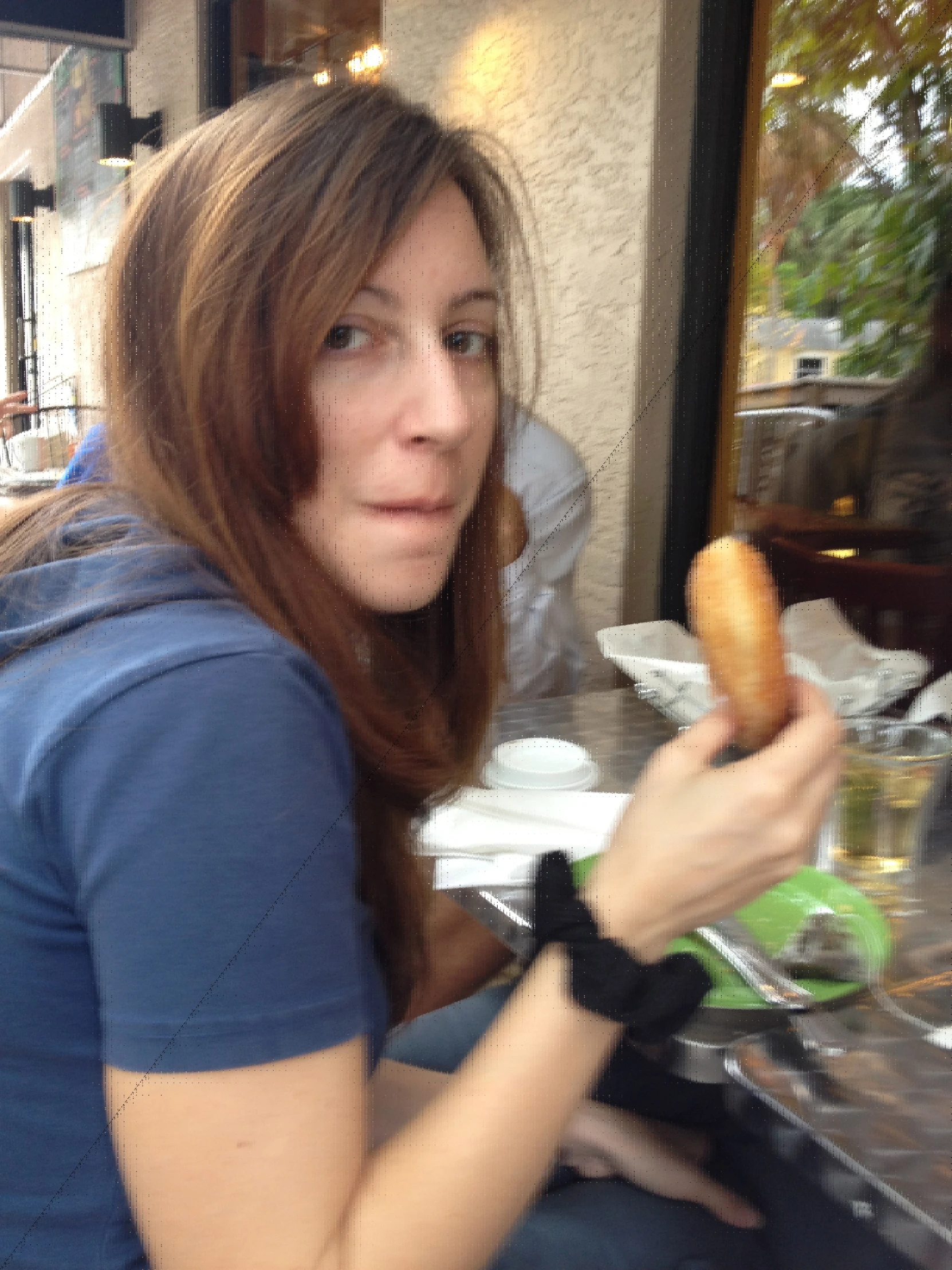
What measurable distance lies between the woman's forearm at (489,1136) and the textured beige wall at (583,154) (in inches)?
4.1

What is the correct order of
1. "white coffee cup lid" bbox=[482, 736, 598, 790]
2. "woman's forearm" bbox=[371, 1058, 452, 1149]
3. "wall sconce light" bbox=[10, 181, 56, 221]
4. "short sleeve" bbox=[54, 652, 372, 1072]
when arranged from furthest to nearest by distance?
"wall sconce light" bbox=[10, 181, 56, 221], "white coffee cup lid" bbox=[482, 736, 598, 790], "woman's forearm" bbox=[371, 1058, 452, 1149], "short sleeve" bbox=[54, 652, 372, 1072]

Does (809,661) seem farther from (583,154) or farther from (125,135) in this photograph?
(125,135)

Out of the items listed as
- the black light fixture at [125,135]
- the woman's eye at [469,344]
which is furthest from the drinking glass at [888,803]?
the black light fixture at [125,135]

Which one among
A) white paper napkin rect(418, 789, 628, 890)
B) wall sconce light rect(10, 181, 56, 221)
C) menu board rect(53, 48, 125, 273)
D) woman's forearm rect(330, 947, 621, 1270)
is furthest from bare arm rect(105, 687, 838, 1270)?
wall sconce light rect(10, 181, 56, 221)

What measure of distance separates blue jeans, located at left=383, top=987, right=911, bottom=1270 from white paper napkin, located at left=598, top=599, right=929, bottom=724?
156mm

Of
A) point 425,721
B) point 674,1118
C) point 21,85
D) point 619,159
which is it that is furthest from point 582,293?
point 21,85

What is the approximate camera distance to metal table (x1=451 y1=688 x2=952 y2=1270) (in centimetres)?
23

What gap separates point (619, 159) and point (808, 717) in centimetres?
15

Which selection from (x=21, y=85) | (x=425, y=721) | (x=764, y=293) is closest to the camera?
(x=764, y=293)

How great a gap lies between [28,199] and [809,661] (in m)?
0.70

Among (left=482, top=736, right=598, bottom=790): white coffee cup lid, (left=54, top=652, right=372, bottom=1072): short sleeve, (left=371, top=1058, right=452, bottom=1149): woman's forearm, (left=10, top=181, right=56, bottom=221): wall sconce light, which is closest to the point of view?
(left=54, top=652, right=372, bottom=1072): short sleeve

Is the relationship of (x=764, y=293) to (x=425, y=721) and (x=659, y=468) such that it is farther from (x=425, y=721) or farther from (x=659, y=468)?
(x=425, y=721)

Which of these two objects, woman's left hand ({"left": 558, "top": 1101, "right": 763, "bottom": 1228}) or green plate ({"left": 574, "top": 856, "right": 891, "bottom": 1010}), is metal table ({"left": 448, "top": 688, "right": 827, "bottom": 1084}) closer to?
green plate ({"left": 574, "top": 856, "right": 891, "bottom": 1010})

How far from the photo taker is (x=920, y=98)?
0.20m
